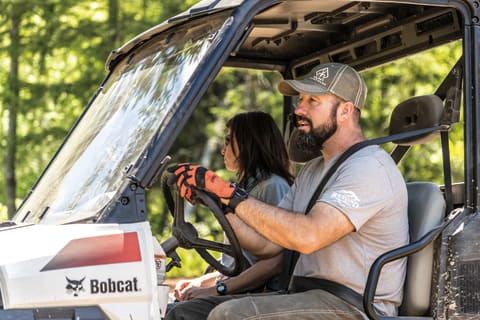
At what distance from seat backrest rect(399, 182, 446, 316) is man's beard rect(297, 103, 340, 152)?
466mm

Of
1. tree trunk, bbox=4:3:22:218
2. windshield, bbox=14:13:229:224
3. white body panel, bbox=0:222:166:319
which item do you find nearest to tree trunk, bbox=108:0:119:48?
tree trunk, bbox=4:3:22:218

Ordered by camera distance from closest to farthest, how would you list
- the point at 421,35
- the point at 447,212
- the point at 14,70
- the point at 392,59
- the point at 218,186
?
the point at 218,186
the point at 447,212
the point at 421,35
the point at 392,59
the point at 14,70

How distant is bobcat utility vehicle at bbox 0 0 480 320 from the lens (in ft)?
10.1

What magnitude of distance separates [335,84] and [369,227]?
650mm

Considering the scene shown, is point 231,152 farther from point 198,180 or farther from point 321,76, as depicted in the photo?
point 198,180

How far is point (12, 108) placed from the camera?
12.0 metres

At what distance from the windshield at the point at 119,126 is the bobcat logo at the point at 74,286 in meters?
0.33

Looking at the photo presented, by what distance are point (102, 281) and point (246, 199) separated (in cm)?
72

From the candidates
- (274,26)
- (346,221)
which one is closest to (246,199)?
(346,221)

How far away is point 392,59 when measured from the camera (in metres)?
4.70

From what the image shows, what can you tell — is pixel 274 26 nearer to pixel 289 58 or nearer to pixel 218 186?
pixel 289 58

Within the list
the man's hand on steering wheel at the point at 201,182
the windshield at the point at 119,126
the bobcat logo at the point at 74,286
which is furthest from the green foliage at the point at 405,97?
the bobcat logo at the point at 74,286

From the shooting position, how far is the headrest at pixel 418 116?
390 cm

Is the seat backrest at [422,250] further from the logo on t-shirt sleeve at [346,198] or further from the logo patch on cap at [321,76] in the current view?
the logo patch on cap at [321,76]
